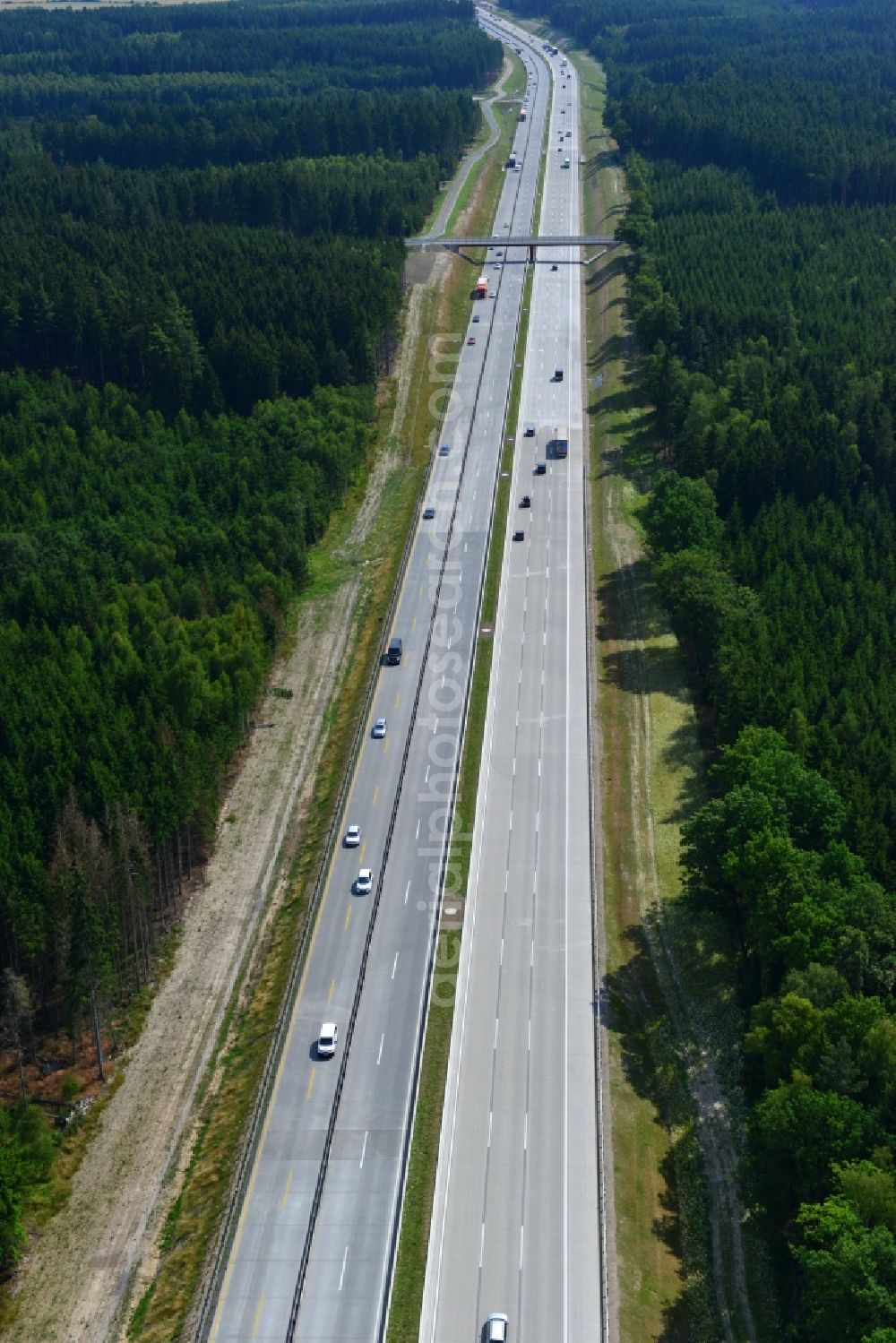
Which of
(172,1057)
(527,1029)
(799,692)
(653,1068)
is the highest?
(799,692)

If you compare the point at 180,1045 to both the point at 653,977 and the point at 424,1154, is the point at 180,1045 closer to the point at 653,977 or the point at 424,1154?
the point at 424,1154

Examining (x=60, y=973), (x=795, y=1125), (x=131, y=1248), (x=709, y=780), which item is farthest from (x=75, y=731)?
(x=795, y=1125)

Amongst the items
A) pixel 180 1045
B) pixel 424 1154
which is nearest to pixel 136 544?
pixel 180 1045

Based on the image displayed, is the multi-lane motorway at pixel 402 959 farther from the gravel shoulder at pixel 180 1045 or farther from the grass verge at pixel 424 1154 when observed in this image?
the gravel shoulder at pixel 180 1045

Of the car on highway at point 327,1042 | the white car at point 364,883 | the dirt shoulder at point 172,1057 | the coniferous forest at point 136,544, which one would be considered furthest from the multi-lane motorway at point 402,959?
the coniferous forest at point 136,544

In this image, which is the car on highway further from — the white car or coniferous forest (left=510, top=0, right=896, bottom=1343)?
coniferous forest (left=510, top=0, right=896, bottom=1343)
